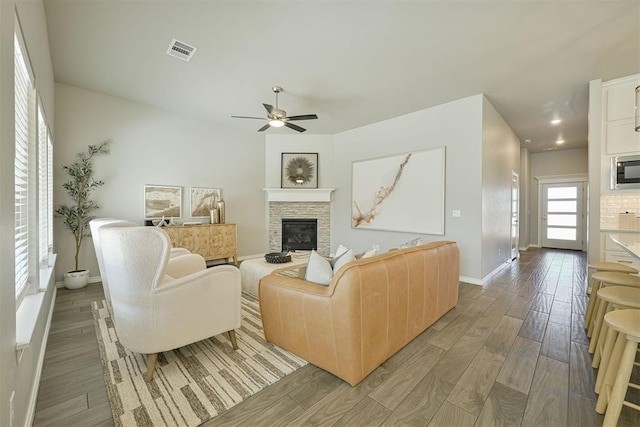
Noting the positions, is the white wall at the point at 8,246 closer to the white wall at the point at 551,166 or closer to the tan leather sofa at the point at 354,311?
the tan leather sofa at the point at 354,311

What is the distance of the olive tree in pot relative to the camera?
3.85m

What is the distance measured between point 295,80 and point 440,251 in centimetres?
295

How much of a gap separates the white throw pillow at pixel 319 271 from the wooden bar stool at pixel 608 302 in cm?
179

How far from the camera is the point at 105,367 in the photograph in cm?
201

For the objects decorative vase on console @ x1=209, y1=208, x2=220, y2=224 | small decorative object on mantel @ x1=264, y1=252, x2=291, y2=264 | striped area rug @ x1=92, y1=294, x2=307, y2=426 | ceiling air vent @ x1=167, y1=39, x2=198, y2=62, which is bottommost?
striped area rug @ x1=92, y1=294, x2=307, y2=426

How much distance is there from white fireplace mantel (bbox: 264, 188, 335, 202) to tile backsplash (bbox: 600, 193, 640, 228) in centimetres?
449

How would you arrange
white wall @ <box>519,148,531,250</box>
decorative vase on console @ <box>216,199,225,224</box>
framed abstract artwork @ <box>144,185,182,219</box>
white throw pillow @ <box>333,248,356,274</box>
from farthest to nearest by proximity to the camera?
white wall @ <box>519,148,531,250</box> < decorative vase on console @ <box>216,199,225,224</box> < framed abstract artwork @ <box>144,185,182,219</box> < white throw pillow @ <box>333,248,356,274</box>

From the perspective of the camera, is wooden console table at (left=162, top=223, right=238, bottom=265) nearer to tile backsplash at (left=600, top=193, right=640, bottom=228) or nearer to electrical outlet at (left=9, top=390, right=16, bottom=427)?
electrical outlet at (left=9, top=390, right=16, bottom=427)

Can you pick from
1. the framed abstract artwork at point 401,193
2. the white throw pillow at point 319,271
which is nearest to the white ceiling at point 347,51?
the framed abstract artwork at point 401,193

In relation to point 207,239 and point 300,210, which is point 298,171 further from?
point 207,239

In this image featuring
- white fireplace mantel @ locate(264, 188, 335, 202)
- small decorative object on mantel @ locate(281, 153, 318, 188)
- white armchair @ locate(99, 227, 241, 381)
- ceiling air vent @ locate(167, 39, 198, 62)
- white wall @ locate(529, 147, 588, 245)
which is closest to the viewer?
white armchair @ locate(99, 227, 241, 381)

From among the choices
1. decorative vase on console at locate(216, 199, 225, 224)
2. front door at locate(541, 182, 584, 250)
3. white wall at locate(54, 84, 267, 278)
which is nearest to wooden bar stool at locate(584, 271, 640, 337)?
decorative vase on console at locate(216, 199, 225, 224)

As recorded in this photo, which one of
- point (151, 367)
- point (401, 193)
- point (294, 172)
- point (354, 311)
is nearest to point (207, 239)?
point (294, 172)

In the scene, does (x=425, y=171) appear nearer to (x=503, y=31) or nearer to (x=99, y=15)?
(x=503, y=31)
